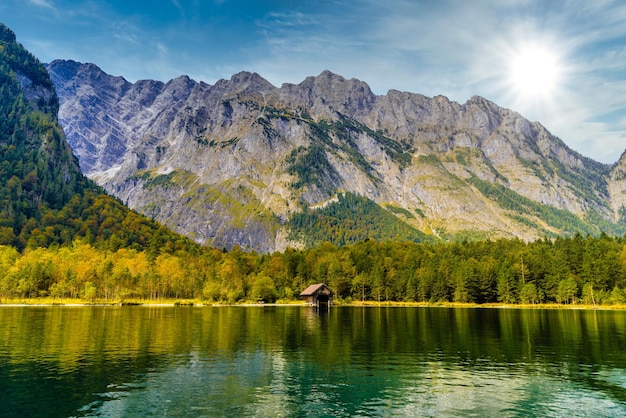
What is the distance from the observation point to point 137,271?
184m

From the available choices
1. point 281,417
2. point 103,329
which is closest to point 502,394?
point 281,417

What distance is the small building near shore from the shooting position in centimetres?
17438

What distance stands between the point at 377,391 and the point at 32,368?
3345 cm

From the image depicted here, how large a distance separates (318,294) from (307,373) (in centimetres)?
13358

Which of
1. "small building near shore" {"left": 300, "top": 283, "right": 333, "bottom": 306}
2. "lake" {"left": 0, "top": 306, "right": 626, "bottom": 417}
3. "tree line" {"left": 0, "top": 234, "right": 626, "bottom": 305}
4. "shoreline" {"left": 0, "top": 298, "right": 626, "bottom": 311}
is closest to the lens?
"lake" {"left": 0, "top": 306, "right": 626, "bottom": 417}

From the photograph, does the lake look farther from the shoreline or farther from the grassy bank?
the grassy bank

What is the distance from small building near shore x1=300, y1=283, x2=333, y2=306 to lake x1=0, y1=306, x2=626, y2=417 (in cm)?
9786

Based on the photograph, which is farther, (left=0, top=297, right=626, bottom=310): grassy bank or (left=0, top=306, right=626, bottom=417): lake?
(left=0, top=297, right=626, bottom=310): grassy bank

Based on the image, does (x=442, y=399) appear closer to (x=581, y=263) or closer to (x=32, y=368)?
(x=32, y=368)

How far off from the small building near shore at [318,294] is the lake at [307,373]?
321ft

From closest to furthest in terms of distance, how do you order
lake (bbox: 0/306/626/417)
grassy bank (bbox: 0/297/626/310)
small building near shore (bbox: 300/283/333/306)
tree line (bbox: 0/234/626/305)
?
1. lake (bbox: 0/306/626/417)
2. grassy bank (bbox: 0/297/626/310)
3. tree line (bbox: 0/234/626/305)
4. small building near shore (bbox: 300/283/333/306)

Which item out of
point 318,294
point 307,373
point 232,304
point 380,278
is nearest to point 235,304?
point 232,304

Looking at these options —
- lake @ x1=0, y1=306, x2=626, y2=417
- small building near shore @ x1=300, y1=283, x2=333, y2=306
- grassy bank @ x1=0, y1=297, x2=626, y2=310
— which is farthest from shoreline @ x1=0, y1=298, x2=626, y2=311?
lake @ x1=0, y1=306, x2=626, y2=417

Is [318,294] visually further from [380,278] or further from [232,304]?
[232,304]
